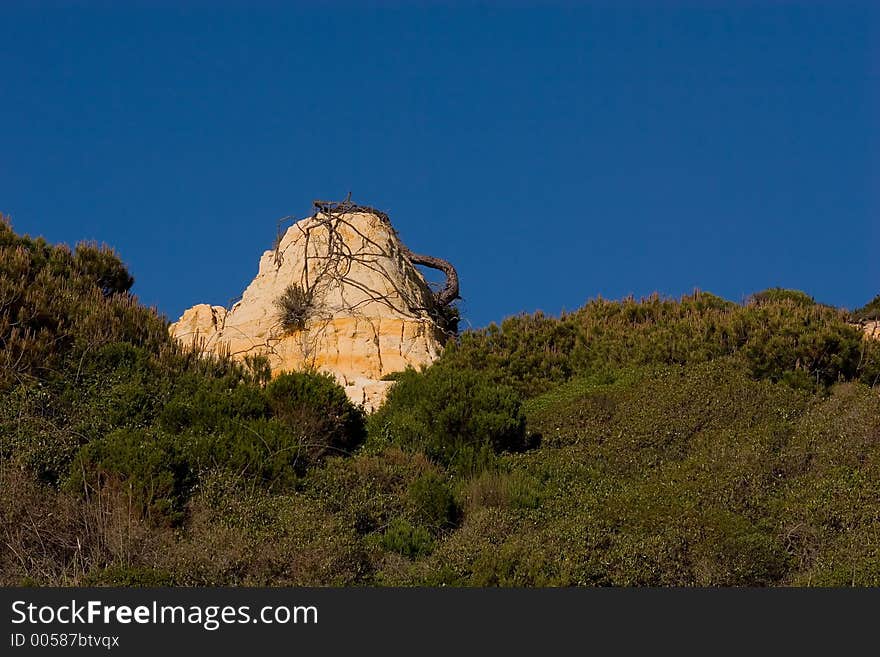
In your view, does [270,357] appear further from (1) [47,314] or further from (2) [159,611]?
(2) [159,611]

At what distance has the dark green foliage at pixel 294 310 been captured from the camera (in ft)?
80.2

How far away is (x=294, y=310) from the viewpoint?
24.4 m

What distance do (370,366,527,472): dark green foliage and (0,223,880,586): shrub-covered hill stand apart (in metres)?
0.04

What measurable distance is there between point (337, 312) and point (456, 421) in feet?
18.2

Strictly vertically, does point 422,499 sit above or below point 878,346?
below

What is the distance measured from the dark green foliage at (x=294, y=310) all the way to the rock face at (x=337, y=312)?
0.7 inches

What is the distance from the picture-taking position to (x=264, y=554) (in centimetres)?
1444

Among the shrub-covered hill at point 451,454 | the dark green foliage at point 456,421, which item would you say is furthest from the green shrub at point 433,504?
the dark green foliage at point 456,421

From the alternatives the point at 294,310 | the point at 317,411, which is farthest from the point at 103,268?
the point at 317,411

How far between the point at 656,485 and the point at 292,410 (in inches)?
219

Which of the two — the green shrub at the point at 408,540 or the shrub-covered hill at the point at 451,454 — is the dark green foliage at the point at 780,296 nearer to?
the shrub-covered hill at the point at 451,454

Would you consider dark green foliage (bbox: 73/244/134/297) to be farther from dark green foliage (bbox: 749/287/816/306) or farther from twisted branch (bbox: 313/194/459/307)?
dark green foliage (bbox: 749/287/816/306)

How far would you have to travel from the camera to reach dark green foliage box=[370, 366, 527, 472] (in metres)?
19.3

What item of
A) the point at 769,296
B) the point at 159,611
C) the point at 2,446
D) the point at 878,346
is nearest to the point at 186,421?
the point at 2,446
